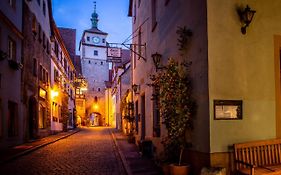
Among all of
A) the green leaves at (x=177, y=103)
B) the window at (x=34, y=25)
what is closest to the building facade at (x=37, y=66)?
the window at (x=34, y=25)

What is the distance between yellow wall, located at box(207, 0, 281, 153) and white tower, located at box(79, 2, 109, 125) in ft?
209

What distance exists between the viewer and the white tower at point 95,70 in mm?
70500

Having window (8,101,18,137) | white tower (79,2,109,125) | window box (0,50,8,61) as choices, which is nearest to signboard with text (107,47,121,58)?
window (8,101,18,137)

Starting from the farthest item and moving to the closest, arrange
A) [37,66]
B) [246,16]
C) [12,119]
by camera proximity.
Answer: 1. [37,66]
2. [12,119]
3. [246,16]

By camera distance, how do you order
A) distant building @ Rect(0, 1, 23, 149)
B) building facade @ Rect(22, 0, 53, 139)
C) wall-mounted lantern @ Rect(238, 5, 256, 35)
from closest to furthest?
1. wall-mounted lantern @ Rect(238, 5, 256, 35)
2. distant building @ Rect(0, 1, 23, 149)
3. building facade @ Rect(22, 0, 53, 139)

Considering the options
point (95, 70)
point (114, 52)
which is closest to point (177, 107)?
point (114, 52)

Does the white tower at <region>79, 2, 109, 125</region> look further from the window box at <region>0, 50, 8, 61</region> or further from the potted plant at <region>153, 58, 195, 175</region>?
the potted plant at <region>153, 58, 195, 175</region>

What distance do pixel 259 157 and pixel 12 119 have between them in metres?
12.9

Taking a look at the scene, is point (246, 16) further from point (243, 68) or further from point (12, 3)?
point (12, 3)

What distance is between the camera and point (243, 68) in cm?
686

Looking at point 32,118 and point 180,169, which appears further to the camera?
point 32,118

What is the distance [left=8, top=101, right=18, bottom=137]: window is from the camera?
15.5 m

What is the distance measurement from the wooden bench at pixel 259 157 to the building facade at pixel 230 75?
16 cm

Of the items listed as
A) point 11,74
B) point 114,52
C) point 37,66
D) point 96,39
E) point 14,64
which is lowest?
point 11,74
